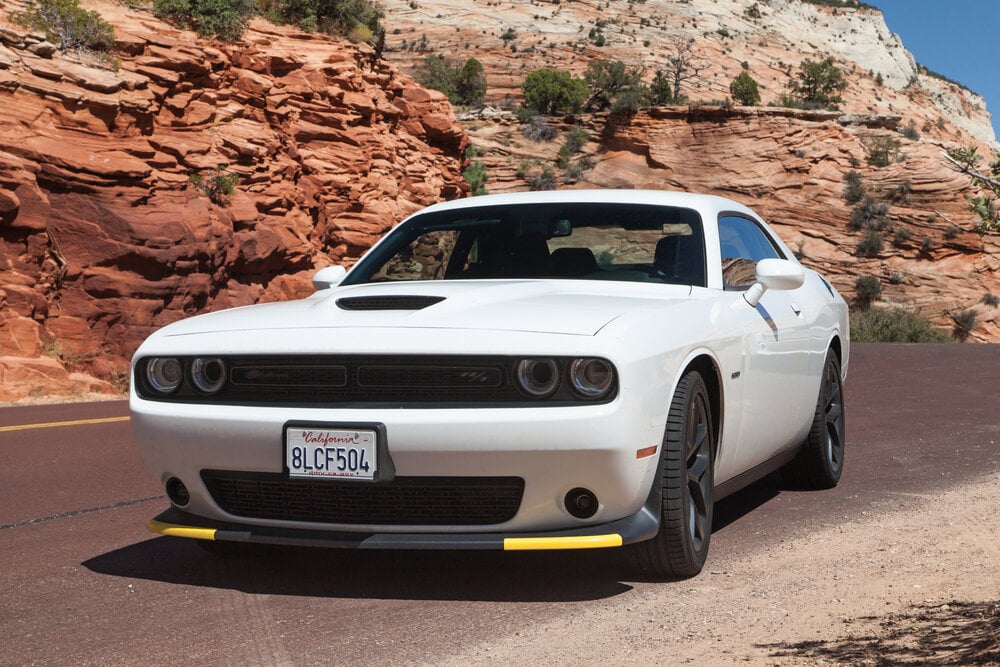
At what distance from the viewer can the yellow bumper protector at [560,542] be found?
13.9 feet

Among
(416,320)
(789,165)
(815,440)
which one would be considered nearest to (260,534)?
(416,320)

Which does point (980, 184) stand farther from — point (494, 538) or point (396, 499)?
point (396, 499)

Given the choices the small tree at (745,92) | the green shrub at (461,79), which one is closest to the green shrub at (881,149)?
the small tree at (745,92)

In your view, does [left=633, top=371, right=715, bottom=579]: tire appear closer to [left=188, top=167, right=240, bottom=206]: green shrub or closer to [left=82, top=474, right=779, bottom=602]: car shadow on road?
[left=82, top=474, right=779, bottom=602]: car shadow on road

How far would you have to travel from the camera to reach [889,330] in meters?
32.8

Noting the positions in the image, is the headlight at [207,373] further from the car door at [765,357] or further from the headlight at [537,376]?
the car door at [765,357]

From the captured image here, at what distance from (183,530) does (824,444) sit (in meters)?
3.75

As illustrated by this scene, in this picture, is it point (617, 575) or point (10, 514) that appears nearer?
point (617, 575)

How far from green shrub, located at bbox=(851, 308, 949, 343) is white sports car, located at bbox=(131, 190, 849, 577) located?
27889 millimetres

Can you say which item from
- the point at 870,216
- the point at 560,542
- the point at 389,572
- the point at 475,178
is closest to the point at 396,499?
the point at 560,542

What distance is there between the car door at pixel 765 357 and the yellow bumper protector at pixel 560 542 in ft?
4.18

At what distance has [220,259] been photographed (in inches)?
765

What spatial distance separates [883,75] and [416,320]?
118 metres

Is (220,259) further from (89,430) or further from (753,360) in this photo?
(753,360)
